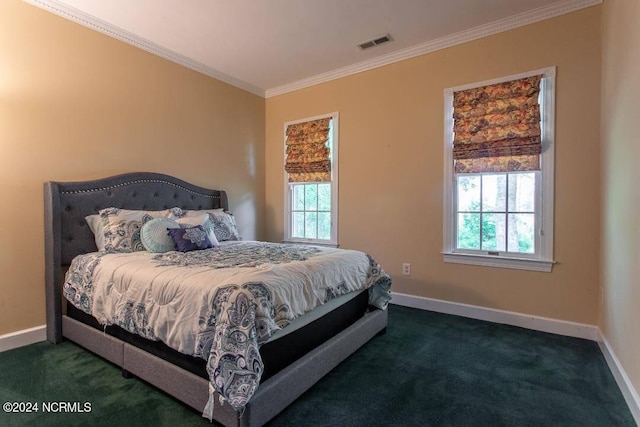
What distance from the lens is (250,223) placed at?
453 cm

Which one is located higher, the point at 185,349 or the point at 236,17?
the point at 236,17

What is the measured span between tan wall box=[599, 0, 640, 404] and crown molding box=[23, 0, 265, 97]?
3.82m

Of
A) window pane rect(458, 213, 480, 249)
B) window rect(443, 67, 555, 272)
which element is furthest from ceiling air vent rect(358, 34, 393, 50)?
window pane rect(458, 213, 480, 249)

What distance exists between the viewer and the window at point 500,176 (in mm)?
2781

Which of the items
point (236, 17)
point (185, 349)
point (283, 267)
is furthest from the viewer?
point (236, 17)

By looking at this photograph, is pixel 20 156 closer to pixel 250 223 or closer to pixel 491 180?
pixel 250 223

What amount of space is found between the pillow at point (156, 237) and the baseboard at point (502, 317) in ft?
7.99

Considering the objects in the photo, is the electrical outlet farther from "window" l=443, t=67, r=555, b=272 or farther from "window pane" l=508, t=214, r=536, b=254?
"window pane" l=508, t=214, r=536, b=254

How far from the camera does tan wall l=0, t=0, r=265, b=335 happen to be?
8.06 feet

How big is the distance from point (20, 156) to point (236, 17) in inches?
83.2

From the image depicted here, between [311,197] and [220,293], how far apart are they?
9.50 ft

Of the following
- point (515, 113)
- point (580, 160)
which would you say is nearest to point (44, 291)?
point (515, 113)

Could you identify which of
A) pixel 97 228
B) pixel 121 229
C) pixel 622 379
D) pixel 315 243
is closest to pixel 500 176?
pixel 622 379

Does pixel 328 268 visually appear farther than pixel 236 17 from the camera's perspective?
No
